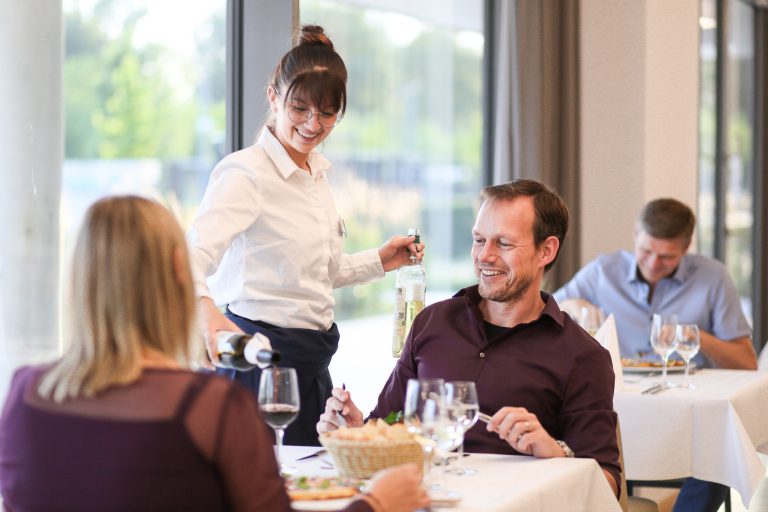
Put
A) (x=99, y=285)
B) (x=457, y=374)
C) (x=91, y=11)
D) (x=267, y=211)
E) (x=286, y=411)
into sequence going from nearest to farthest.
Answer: (x=99, y=285), (x=286, y=411), (x=457, y=374), (x=267, y=211), (x=91, y=11)

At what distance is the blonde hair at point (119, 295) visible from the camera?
1.40 m

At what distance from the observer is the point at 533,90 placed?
4.97 meters

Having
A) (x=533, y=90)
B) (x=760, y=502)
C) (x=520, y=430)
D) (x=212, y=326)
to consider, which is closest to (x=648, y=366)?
(x=760, y=502)

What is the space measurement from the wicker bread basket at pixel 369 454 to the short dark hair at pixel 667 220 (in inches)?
98.3

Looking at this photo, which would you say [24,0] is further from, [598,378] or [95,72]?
[598,378]

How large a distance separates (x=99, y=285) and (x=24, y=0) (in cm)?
172

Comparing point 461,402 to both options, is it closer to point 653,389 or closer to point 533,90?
point 653,389

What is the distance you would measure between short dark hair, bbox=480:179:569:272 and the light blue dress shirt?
1.69 meters

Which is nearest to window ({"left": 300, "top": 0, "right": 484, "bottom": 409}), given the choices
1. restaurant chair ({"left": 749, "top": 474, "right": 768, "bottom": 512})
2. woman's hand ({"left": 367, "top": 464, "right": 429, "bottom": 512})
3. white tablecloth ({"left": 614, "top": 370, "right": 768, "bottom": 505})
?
white tablecloth ({"left": 614, "top": 370, "right": 768, "bottom": 505})

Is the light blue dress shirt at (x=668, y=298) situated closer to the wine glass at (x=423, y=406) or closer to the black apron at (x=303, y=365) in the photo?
the black apron at (x=303, y=365)

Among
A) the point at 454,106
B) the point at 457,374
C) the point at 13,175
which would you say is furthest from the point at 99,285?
the point at 454,106

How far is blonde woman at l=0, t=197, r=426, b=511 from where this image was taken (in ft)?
4.40

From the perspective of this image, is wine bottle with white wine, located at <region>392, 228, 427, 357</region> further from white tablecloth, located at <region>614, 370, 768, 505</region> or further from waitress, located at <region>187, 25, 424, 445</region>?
white tablecloth, located at <region>614, 370, 768, 505</region>

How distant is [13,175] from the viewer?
285 cm
